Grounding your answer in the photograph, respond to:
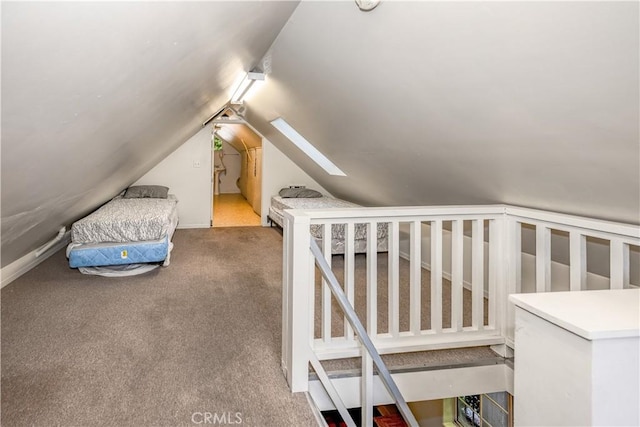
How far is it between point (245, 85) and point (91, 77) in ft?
8.71

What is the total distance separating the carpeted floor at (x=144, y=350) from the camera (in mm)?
1631

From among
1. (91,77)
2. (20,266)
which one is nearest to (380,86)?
(91,77)

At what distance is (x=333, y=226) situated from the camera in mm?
4277

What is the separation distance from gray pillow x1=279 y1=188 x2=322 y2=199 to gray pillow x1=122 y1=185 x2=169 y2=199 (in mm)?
1765

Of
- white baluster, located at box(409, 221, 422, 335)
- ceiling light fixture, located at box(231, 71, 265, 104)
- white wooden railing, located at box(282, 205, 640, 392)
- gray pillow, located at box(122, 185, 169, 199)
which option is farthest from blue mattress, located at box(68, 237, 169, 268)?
white baluster, located at box(409, 221, 422, 335)

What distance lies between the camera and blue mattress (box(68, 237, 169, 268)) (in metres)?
3.44

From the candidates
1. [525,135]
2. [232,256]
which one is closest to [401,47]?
[525,135]

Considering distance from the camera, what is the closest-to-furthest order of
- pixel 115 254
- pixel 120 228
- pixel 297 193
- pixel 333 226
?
pixel 115 254 < pixel 120 228 < pixel 333 226 < pixel 297 193

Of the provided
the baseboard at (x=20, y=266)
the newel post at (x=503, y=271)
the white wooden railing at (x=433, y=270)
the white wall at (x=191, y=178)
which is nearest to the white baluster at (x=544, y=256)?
the white wooden railing at (x=433, y=270)

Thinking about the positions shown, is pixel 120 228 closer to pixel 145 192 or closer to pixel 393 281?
pixel 145 192

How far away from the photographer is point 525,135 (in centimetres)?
182

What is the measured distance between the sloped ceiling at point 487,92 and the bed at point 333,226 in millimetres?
1078

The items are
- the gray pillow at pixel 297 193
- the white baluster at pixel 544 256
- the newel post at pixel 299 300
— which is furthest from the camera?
the gray pillow at pixel 297 193

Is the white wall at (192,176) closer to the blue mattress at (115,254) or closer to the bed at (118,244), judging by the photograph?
the bed at (118,244)
